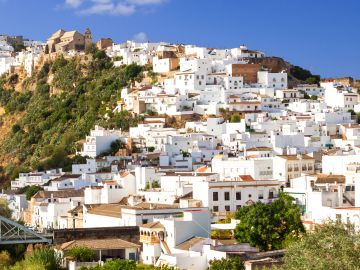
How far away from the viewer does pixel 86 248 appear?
26.9m

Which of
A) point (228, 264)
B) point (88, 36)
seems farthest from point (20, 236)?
point (88, 36)

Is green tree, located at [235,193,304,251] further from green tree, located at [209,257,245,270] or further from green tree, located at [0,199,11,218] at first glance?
green tree, located at [0,199,11,218]

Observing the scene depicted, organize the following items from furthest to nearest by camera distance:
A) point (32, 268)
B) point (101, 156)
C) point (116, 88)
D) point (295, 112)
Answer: point (116, 88) → point (295, 112) → point (101, 156) → point (32, 268)

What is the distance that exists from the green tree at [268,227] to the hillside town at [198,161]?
3.02 feet

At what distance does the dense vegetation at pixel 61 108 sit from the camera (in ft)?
195

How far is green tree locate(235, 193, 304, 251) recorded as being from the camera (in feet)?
88.8

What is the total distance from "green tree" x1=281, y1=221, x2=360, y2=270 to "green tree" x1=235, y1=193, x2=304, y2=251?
302 inches

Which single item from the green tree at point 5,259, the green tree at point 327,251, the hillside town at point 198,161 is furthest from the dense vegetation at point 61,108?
the green tree at point 327,251

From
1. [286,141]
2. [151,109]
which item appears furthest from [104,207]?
[151,109]

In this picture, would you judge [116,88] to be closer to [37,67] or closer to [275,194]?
[37,67]

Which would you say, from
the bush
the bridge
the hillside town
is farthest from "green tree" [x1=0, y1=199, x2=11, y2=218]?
the bush

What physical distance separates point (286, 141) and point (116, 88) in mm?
23946

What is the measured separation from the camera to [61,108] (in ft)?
234

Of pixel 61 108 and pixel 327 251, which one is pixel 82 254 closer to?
pixel 327 251
